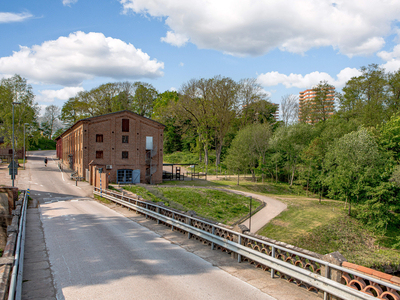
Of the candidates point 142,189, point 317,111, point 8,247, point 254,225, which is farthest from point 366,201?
point 8,247

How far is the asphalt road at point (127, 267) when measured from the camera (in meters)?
6.83

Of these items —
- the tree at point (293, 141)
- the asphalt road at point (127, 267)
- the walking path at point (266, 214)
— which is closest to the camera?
the asphalt road at point (127, 267)

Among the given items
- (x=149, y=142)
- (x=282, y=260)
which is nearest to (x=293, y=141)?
(x=149, y=142)

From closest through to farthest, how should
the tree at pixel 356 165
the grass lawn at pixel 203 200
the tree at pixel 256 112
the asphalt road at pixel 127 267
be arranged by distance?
1. the asphalt road at pixel 127 267
2. the grass lawn at pixel 203 200
3. the tree at pixel 356 165
4. the tree at pixel 256 112

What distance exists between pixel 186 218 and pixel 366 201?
89.5 ft

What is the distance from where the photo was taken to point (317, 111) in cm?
5684

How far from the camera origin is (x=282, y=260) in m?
7.79

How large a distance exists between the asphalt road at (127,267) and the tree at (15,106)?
43.6 m

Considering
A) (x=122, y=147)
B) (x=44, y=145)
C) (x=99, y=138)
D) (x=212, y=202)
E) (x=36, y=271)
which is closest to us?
(x=36, y=271)

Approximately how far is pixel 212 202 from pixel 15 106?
41484 millimetres

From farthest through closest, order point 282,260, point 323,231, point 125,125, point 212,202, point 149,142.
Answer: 1. point 149,142
2. point 125,125
3. point 212,202
4. point 323,231
5. point 282,260

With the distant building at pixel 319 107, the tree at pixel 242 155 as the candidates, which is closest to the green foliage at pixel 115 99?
the tree at pixel 242 155

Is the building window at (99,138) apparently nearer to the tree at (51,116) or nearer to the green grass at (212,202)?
the green grass at (212,202)

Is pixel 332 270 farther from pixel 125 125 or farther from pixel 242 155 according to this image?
pixel 242 155
